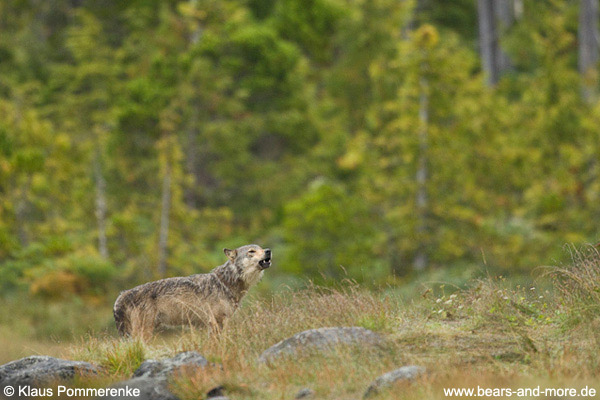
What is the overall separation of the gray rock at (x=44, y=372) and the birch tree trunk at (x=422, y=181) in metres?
16.2

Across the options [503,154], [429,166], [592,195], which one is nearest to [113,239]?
[429,166]

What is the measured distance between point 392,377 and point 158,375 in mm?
2317

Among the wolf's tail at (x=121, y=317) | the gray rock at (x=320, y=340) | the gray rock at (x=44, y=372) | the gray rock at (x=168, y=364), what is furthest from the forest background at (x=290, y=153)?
the gray rock at (x=168, y=364)

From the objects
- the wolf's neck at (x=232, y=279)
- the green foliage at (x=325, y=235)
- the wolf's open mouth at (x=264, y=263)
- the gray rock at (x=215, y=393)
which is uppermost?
the wolf's open mouth at (x=264, y=263)

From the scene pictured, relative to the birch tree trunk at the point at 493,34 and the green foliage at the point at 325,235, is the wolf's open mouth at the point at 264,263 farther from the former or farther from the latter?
the birch tree trunk at the point at 493,34

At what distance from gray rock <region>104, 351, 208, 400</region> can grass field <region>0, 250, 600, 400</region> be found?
0.13 metres

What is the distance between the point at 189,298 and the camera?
10.1 meters

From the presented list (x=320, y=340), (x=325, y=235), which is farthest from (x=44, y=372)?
(x=325, y=235)

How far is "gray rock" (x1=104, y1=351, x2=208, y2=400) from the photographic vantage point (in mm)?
8094

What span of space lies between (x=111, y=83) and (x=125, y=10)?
4.19m

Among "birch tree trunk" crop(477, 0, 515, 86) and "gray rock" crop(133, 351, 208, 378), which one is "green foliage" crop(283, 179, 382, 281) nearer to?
"gray rock" crop(133, 351, 208, 378)

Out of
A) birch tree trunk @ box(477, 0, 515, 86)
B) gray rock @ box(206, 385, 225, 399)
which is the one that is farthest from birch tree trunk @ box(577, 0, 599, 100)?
gray rock @ box(206, 385, 225, 399)

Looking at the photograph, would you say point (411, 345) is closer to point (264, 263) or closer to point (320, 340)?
point (320, 340)

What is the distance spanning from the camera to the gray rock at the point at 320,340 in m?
8.77
